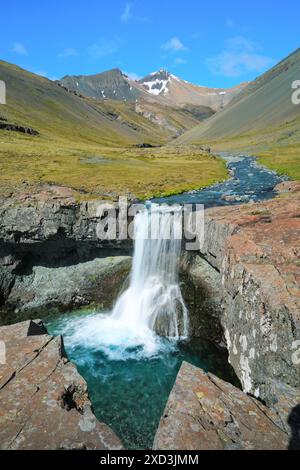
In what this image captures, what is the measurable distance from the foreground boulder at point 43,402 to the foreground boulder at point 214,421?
73.0 inches

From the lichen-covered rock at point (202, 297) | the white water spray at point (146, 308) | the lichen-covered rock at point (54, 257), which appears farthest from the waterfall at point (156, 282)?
the lichen-covered rock at point (54, 257)

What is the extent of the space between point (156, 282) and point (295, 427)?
1910 centimetres

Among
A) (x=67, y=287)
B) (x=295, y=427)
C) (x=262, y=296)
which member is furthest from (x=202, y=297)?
(x=295, y=427)

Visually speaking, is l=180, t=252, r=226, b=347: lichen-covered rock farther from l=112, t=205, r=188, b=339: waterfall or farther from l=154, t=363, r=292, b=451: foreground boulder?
l=154, t=363, r=292, b=451: foreground boulder

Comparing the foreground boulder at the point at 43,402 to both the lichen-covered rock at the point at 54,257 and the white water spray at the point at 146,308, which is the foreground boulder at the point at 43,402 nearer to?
the white water spray at the point at 146,308

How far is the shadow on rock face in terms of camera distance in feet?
35.8

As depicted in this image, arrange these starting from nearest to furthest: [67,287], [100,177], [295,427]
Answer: [295,427] < [67,287] < [100,177]

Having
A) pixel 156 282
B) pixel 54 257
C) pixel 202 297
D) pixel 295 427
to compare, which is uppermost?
pixel 54 257

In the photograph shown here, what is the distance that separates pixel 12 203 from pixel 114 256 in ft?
35.5

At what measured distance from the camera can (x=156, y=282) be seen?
1184 inches

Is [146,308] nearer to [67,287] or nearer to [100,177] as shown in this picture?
[67,287]

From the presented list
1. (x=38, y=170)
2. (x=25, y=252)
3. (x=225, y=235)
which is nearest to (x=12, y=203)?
(x=25, y=252)

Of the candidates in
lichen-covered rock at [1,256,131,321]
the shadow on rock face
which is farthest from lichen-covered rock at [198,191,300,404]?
lichen-covered rock at [1,256,131,321]

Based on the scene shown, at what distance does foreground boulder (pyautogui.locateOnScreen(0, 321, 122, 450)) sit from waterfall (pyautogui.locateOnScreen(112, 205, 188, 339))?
11.9 meters
